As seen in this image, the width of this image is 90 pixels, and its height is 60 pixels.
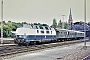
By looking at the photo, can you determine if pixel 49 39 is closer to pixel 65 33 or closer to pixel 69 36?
pixel 65 33

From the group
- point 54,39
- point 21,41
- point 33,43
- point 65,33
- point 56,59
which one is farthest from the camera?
point 65,33

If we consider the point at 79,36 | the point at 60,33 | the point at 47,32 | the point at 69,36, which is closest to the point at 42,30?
the point at 47,32

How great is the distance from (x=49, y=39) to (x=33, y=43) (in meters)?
5.63

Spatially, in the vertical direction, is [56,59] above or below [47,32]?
below

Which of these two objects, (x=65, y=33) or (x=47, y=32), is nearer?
(x=47, y=32)

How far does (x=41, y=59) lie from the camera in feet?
55.0

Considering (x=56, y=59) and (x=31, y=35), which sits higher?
(x=31, y=35)

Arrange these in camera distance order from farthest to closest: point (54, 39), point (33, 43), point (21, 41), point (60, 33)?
point (60, 33)
point (54, 39)
point (33, 43)
point (21, 41)

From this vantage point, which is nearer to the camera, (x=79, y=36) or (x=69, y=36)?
(x=69, y=36)

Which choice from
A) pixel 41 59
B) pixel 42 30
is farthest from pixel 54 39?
pixel 41 59

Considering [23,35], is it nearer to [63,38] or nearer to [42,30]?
[42,30]

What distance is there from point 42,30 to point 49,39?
375cm

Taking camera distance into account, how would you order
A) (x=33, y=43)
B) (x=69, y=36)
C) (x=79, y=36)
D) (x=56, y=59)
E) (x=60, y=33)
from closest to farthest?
(x=56, y=59)
(x=33, y=43)
(x=60, y=33)
(x=69, y=36)
(x=79, y=36)

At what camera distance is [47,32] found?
35.7 m
